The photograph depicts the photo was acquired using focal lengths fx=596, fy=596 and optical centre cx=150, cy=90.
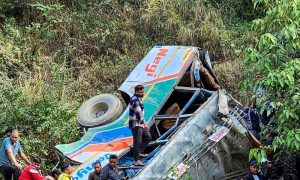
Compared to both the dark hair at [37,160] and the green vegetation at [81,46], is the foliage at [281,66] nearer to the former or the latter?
the green vegetation at [81,46]

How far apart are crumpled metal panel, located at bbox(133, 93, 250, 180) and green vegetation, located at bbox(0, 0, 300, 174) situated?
2.67 m

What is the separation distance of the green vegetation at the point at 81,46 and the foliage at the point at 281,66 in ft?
9.77

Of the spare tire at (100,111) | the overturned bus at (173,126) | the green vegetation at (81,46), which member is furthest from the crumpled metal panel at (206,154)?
the green vegetation at (81,46)

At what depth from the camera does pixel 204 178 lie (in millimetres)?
8547

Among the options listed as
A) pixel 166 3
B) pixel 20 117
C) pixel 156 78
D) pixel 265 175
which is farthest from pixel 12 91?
pixel 265 175

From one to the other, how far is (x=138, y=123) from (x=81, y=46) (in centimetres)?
529

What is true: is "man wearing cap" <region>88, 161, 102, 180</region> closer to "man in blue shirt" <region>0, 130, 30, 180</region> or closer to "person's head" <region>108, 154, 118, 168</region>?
"person's head" <region>108, 154, 118, 168</region>

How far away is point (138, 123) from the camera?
841cm

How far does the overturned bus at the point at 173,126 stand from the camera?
841cm

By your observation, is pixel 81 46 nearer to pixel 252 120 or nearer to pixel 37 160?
pixel 37 160

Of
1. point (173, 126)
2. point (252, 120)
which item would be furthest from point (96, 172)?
point (252, 120)

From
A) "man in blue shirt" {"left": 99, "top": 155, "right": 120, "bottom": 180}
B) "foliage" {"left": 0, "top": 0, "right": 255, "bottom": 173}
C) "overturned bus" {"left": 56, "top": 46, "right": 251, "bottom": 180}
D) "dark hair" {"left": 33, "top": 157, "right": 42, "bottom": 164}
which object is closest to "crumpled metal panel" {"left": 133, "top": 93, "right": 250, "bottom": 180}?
"overturned bus" {"left": 56, "top": 46, "right": 251, "bottom": 180}

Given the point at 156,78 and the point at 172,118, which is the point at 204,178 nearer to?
the point at 172,118

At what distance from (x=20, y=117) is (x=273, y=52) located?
4938mm
